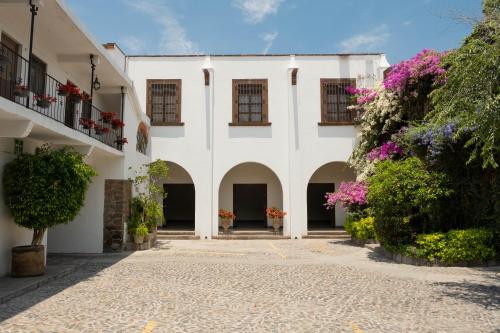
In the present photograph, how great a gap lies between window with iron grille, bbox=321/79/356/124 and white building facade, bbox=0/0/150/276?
703 cm

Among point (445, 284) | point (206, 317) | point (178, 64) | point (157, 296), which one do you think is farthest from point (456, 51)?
point (178, 64)

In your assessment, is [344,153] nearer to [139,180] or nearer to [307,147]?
[307,147]

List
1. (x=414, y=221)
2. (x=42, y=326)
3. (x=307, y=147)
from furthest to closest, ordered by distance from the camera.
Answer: (x=307, y=147) → (x=414, y=221) → (x=42, y=326)

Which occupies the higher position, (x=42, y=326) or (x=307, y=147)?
(x=307, y=147)

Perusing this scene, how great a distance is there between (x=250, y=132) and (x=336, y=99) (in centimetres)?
370

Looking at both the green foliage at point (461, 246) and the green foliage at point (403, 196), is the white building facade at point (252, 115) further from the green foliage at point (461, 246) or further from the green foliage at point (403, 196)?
the green foliage at point (461, 246)

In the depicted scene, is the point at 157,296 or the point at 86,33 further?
the point at 86,33

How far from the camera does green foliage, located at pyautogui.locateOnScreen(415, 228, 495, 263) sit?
955cm

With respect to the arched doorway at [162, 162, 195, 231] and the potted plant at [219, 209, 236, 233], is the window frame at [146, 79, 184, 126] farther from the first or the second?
the arched doorway at [162, 162, 195, 231]

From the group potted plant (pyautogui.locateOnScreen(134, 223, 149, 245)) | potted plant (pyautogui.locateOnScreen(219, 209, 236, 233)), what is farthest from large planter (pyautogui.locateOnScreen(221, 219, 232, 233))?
potted plant (pyautogui.locateOnScreen(134, 223, 149, 245))

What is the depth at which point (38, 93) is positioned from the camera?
9.54m

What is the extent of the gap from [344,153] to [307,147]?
58.8 inches

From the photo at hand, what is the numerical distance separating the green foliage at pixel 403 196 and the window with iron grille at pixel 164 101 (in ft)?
28.4

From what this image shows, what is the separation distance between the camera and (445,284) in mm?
7699
